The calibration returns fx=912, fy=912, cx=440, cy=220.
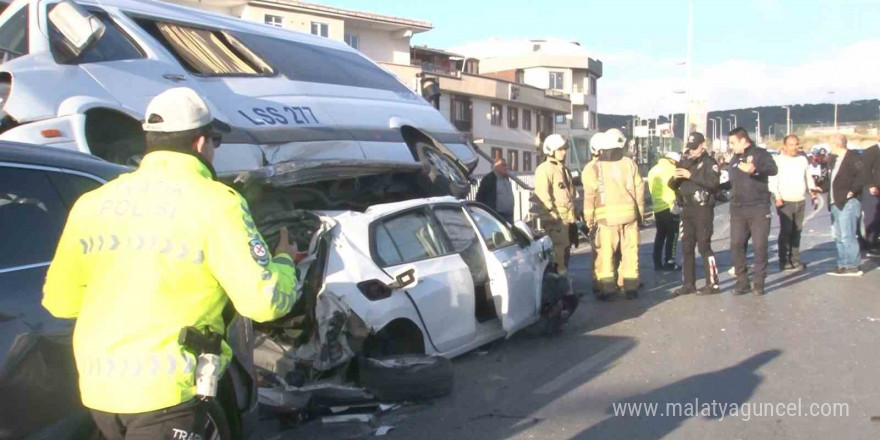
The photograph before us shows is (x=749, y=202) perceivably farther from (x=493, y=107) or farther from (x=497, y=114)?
(x=497, y=114)

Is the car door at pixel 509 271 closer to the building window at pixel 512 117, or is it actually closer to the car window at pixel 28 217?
the car window at pixel 28 217

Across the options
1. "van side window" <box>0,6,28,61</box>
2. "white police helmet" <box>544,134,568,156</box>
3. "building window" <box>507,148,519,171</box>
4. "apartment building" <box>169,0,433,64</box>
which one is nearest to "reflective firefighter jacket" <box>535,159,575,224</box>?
"white police helmet" <box>544,134,568,156</box>

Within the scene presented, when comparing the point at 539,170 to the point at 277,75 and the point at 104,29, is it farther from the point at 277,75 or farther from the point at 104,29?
the point at 104,29

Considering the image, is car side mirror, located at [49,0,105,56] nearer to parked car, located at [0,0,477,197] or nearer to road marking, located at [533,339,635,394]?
parked car, located at [0,0,477,197]

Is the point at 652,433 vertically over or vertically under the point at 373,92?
under

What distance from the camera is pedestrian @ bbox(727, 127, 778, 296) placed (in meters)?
10.2

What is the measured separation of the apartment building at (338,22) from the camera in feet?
132

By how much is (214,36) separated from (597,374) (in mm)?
4772

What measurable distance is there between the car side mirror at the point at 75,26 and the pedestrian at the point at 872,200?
9619 millimetres

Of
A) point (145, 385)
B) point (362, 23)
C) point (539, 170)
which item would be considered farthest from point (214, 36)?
point (362, 23)

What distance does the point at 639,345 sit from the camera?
8055mm

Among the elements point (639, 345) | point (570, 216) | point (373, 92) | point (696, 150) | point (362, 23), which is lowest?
point (639, 345)

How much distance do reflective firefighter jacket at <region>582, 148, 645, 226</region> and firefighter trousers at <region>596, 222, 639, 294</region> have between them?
10cm

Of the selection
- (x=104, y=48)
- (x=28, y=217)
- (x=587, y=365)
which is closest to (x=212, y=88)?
(x=104, y=48)
